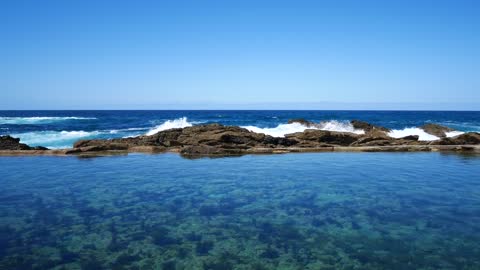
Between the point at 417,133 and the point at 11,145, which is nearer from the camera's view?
the point at 11,145

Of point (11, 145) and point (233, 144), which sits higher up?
point (11, 145)

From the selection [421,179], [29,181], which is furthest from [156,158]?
[421,179]

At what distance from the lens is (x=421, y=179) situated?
11195mm

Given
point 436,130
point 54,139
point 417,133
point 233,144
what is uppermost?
point 233,144

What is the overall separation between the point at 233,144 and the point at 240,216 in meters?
11.4

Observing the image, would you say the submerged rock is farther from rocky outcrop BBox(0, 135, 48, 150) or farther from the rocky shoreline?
rocky outcrop BBox(0, 135, 48, 150)

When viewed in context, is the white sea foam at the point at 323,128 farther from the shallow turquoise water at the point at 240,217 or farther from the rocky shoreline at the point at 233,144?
the shallow turquoise water at the point at 240,217

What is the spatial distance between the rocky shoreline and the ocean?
3735mm

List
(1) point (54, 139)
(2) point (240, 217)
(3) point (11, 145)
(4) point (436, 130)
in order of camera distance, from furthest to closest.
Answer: (1) point (54, 139) → (4) point (436, 130) → (3) point (11, 145) → (2) point (240, 217)

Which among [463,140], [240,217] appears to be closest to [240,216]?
[240,217]

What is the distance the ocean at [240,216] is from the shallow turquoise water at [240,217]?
28mm

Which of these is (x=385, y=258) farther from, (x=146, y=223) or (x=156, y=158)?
(x=156, y=158)

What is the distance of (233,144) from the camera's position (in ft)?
62.2

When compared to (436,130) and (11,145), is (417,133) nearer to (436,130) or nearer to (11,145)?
(436,130)
